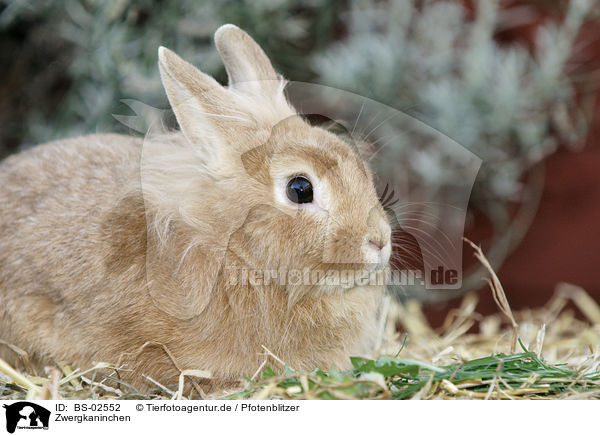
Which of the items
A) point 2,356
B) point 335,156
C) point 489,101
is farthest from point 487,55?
point 2,356

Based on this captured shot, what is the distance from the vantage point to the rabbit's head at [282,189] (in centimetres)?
167

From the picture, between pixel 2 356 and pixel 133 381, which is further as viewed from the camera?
pixel 2 356

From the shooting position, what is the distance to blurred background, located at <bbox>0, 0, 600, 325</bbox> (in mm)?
2770

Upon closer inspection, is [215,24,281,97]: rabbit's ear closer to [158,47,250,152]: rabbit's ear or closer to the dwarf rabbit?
the dwarf rabbit

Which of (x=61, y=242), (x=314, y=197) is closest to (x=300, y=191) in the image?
(x=314, y=197)

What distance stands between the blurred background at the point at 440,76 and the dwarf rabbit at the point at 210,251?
0.75 metres

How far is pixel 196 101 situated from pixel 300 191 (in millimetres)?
355

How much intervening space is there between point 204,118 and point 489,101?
1.57m

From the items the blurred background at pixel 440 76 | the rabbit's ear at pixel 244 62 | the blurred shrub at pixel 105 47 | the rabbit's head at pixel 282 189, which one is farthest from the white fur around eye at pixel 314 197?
the blurred shrub at pixel 105 47

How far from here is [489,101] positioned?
2.85m
